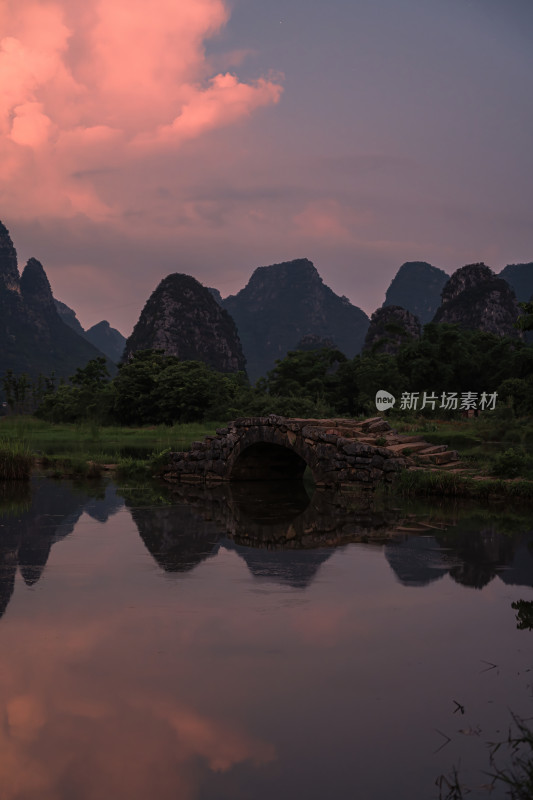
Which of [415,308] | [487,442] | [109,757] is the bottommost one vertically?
[109,757]

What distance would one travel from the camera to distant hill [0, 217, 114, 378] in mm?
99938

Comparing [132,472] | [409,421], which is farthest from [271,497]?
[409,421]

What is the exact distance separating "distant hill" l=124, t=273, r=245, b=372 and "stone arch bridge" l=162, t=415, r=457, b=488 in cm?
7701

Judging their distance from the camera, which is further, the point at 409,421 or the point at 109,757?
the point at 409,421

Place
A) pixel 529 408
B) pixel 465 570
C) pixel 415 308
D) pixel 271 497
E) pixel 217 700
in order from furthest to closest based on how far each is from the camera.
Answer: pixel 415 308, pixel 529 408, pixel 271 497, pixel 465 570, pixel 217 700

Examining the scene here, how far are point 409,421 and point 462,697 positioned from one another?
76.3 feet

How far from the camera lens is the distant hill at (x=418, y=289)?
454 ft

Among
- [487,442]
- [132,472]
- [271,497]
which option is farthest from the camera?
[487,442]

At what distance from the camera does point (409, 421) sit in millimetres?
27547

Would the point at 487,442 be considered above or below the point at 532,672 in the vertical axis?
above

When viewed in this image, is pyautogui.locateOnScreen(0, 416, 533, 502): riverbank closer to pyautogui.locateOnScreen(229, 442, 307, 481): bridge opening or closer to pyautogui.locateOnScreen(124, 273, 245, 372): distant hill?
pyautogui.locateOnScreen(229, 442, 307, 481): bridge opening

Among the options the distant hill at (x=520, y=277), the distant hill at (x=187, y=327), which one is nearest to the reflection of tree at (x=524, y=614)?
the distant hill at (x=187, y=327)

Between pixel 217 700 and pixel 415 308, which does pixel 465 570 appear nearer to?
pixel 217 700

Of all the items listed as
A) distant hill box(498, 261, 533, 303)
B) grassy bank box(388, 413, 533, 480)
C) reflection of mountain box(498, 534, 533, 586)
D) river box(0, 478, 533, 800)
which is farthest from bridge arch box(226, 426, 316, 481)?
distant hill box(498, 261, 533, 303)
